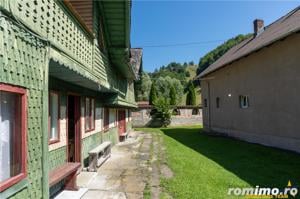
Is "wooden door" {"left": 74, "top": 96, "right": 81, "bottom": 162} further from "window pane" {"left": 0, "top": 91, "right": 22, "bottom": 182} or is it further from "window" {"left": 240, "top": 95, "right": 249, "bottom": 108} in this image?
"window" {"left": 240, "top": 95, "right": 249, "bottom": 108}

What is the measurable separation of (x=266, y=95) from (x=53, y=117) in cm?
1059

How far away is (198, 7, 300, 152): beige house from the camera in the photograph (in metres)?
11.1

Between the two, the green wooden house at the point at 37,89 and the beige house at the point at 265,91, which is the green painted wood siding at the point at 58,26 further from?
the beige house at the point at 265,91

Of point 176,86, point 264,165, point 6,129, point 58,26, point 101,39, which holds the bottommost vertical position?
point 264,165

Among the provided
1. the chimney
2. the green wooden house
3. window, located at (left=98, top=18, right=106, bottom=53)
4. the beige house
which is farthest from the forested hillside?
the green wooden house

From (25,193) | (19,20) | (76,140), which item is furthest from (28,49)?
(76,140)

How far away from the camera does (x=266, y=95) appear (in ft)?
43.0

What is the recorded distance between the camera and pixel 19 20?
10.6 ft

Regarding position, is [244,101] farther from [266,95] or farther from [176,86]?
[176,86]

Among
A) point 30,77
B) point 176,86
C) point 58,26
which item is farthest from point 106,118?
point 176,86

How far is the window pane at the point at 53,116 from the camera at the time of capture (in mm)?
5792

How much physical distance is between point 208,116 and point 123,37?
13645 millimetres

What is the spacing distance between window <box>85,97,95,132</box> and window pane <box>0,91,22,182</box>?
17.4ft

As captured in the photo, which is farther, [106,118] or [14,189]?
[106,118]
